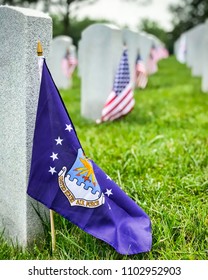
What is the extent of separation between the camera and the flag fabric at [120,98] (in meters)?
6.18

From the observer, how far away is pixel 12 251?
2.90 m

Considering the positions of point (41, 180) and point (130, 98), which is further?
point (130, 98)

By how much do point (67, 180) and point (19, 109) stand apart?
460 millimetres

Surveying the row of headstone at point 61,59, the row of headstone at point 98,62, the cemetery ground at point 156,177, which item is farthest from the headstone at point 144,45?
the row of headstone at point 98,62

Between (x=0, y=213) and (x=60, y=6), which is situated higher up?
(x=60, y=6)

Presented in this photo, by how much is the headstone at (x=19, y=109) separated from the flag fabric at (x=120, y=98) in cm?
328

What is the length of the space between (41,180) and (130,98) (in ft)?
12.1

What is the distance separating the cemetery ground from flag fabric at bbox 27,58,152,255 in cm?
10

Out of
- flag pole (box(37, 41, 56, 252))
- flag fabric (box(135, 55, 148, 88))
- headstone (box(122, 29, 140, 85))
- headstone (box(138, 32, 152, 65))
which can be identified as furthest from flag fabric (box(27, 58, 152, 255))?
headstone (box(138, 32, 152, 65))

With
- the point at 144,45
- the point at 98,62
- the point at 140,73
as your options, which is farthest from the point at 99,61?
the point at 144,45

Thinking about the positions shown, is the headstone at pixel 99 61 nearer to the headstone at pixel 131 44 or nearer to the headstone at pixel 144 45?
the headstone at pixel 131 44

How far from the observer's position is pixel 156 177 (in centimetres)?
387

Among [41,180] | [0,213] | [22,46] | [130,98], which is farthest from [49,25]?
[130,98]
